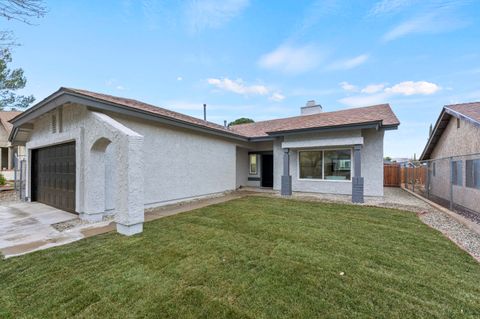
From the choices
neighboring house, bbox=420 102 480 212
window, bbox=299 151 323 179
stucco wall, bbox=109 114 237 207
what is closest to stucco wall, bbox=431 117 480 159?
neighboring house, bbox=420 102 480 212

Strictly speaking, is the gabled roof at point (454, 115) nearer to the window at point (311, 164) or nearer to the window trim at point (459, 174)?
the window trim at point (459, 174)

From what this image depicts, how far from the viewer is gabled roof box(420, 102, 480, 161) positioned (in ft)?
25.2

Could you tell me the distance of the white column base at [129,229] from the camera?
499 centimetres

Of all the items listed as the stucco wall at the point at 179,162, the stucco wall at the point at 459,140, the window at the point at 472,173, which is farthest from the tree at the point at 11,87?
the stucco wall at the point at 459,140

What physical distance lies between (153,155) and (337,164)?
28.9 feet

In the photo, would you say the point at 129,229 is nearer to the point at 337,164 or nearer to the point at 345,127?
the point at 345,127

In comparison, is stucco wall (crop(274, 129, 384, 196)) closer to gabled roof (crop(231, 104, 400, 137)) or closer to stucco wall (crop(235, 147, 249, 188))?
gabled roof (crop(231, 104, 400, 137))

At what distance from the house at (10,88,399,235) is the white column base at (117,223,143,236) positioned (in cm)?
2

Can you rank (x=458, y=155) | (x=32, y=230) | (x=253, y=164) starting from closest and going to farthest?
(x=32, y=230) → (x=458, y=155) → (x=253, y=164)

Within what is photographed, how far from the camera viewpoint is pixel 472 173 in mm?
7520

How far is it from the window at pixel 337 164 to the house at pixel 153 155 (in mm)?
46

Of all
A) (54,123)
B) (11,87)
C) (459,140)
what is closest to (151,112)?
(54,123)

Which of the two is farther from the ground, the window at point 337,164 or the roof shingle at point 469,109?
the roof shingle at point 469,109

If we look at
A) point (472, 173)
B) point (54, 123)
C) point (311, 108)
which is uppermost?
point (311, 108)
